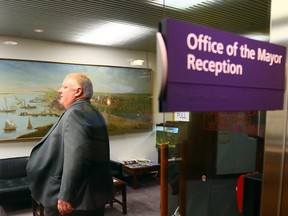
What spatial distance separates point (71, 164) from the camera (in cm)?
141

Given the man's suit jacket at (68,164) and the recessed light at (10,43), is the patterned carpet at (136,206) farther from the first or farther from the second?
the recessed light at (10,43)

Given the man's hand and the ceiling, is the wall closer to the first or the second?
the ceiling

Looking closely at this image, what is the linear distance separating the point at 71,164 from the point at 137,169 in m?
2.09

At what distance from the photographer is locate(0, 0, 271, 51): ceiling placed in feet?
6.45

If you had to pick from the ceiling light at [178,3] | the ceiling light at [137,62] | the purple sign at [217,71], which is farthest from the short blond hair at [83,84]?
the ceiling light at [137,62]

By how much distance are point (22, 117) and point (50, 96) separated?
16.9 inches

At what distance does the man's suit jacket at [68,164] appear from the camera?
1401 millimetres

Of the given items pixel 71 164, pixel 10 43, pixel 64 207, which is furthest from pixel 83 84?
pixel 10 43

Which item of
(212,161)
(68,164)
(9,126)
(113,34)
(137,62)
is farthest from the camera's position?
(137,62)

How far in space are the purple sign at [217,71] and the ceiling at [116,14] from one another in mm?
1096

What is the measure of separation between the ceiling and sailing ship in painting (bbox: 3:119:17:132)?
1082 mm

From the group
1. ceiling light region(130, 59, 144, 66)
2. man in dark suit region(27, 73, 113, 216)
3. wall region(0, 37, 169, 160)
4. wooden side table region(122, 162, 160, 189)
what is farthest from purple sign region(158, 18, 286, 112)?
ceiling light region(130, 59, 144, 66)

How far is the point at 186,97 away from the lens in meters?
0.50

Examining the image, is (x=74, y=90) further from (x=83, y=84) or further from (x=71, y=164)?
(x=71, y=164)
